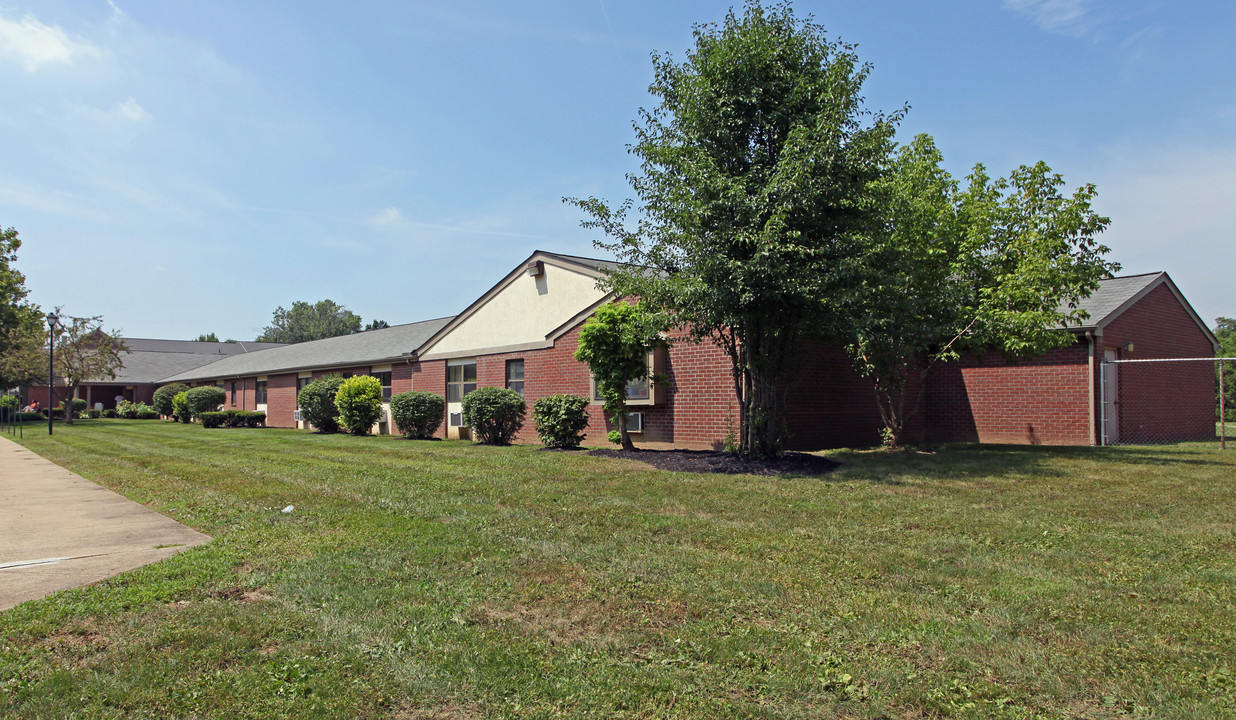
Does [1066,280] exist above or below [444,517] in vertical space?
above

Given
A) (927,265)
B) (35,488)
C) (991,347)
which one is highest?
(927,265)

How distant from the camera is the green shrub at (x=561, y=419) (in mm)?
15383

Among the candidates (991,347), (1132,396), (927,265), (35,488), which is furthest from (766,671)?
(1132,396)

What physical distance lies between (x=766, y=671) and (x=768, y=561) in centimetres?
212

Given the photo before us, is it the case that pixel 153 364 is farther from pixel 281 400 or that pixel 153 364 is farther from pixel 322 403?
pixel 322 403

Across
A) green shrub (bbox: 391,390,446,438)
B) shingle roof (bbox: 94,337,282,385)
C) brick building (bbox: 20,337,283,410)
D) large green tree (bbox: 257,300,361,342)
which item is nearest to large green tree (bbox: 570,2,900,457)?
green shrub (bbox: 391,390,446,438)

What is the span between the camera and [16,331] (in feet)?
144

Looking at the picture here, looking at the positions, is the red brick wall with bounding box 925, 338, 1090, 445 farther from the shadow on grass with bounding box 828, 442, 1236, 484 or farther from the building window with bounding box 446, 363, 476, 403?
the building window with bounding box 446, 363, 476, 403

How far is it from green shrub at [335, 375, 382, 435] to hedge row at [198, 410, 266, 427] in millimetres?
11602

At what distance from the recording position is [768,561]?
5754 millimetres

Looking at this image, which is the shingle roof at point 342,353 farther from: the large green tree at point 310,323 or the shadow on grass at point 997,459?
the large green tree at point 310,323

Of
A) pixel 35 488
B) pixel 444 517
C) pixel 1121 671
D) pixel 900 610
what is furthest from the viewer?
pixel 35 488

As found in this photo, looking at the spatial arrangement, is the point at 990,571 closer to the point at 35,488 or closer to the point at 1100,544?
the point at 1100,544

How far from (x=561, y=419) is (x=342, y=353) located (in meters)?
18.9
